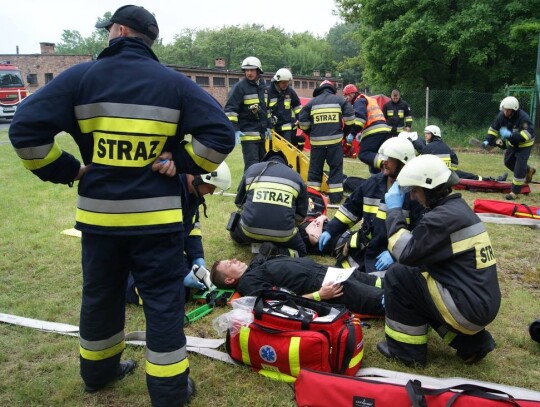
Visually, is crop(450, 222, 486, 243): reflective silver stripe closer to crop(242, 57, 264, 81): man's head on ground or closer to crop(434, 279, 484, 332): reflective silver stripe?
crop(434, 279, 484, 332): reflective silver stripe

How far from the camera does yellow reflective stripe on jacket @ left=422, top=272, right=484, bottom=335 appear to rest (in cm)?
289

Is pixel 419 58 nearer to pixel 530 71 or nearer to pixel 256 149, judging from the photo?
pixel 530 71

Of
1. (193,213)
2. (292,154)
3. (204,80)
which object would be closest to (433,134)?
(292,154)

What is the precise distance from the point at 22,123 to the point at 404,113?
39.6ft

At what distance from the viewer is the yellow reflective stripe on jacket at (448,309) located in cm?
289

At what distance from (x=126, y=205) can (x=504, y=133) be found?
8.23m

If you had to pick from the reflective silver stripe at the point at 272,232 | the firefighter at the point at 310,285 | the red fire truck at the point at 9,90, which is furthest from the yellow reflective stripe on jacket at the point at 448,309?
the red fire truck at the point at 9,90

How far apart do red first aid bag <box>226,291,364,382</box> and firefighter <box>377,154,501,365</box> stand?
0.33 meters

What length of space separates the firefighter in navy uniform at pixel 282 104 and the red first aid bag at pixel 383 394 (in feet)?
20.0

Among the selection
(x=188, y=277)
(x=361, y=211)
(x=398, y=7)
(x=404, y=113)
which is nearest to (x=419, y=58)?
(x=398, y=7)

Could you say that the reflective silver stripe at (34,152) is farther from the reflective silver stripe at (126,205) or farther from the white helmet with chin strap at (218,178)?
the white helmet with chin strap at (218,178)

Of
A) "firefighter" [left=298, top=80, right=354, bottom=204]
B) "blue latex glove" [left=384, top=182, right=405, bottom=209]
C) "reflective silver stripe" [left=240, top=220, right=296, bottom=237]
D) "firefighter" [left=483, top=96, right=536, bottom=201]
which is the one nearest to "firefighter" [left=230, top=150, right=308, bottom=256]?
"reflective silver stripe" [left=240, top=220, right=296, bottom=237]

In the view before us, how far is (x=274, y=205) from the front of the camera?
4.67 meters

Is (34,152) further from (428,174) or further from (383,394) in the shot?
(428,174)
